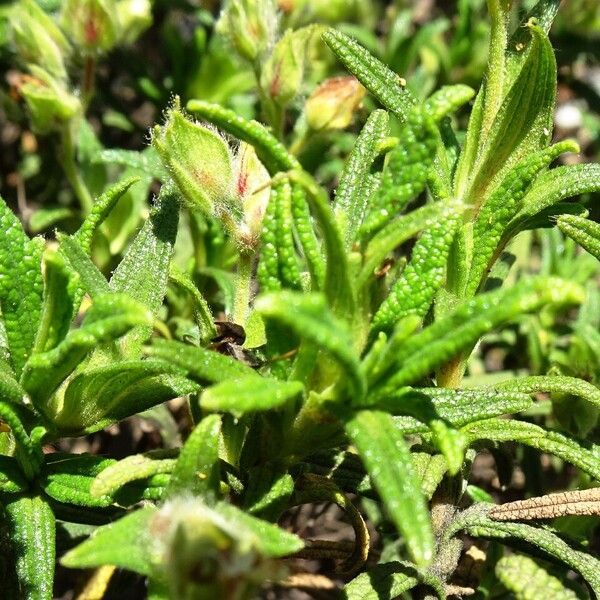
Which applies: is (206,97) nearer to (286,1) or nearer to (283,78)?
(286,1)

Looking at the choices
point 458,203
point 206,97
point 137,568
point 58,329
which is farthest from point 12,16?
point 137,568

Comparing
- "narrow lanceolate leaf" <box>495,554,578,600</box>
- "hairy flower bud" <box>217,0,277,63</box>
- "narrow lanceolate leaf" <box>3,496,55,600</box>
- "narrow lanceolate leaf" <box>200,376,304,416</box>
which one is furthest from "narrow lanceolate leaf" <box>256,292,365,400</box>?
"hairy flower bud" <box>217,0,277,63</box>

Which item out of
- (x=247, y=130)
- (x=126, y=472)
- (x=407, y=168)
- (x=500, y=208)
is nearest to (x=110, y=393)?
(x=126, y=472)

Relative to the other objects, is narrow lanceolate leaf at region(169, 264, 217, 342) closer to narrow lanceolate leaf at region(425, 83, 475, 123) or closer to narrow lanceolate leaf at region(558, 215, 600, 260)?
narrow lanceolate leaf at region(425, 83, 475, 123)

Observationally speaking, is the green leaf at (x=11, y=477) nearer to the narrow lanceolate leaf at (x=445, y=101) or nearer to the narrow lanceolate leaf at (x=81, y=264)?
the narrow lanceolate leaf at (x=81, y=264)

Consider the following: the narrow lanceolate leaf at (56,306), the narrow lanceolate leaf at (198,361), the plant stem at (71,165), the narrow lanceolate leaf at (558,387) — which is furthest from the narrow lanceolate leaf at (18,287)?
the plant stem at (71,165)

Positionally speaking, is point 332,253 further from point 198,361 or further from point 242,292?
point 242,292
